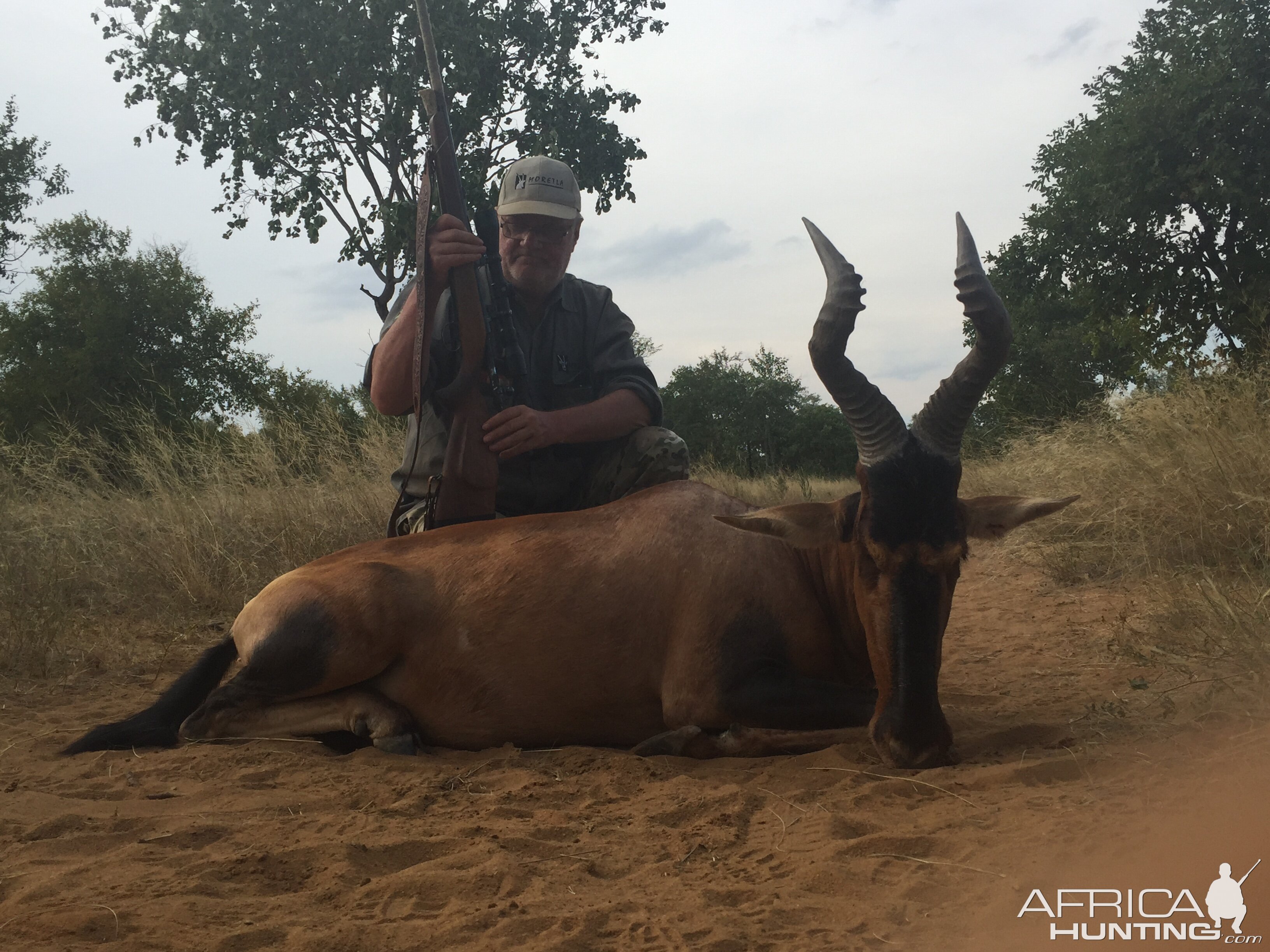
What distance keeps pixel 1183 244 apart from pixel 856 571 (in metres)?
19.3

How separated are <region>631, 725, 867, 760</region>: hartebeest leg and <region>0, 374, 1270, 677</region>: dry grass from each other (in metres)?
1.56

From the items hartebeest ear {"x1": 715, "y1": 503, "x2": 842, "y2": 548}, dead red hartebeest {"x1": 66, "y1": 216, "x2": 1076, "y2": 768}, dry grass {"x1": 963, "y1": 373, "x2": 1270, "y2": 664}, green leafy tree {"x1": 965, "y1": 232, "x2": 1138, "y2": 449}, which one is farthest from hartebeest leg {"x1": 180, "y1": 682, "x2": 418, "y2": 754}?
green leafy tree {"x1": 965, "y1": 232, "x2": 1138, "y2": 449}

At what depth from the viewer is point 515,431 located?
5.02 m

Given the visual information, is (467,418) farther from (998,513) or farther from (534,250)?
(998,513)

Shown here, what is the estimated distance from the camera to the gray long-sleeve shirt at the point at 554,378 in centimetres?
546

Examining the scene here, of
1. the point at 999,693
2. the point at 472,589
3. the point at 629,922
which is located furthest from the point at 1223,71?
the point at 629,922

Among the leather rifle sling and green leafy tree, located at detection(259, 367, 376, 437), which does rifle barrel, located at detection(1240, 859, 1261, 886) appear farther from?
green leafy tree, located at detection(259, 367, 376, 437)

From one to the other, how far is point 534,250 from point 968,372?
9.61 feet

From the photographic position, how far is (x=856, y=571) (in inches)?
139

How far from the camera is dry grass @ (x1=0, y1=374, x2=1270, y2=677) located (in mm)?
5469

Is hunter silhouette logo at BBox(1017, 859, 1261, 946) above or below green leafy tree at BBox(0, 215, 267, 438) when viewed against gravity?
below

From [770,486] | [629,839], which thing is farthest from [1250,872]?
[770,486]

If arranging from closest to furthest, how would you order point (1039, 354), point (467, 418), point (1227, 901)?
point (1227, 901)
point (467, 418)
point (1039, 354)

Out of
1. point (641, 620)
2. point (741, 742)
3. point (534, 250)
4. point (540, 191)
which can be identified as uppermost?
point (540, 191)
